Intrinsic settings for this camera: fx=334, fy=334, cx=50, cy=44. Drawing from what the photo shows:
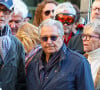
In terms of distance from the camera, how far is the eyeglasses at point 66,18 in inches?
198

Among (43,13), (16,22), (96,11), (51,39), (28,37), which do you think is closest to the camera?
(51,39)

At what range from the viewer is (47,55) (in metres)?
3.52

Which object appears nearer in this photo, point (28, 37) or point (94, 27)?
point (94, 27)

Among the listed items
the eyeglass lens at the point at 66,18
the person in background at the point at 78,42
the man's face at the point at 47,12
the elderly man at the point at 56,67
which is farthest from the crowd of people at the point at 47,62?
the man's face at the point at 47,12

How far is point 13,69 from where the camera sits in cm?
354

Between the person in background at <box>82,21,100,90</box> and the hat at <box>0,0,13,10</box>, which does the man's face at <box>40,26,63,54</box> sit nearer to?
the hat at <box>0,0,13,10</box>

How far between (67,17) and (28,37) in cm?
84

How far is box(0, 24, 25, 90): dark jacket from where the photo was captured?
3.46m

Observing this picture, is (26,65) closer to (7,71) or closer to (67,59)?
(7,71)

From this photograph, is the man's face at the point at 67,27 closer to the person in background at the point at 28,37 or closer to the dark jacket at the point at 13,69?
the person in background at the point at 28,37

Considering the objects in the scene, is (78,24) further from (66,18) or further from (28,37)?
(28,37)

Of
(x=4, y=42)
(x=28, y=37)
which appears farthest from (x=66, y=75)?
(x=28, y=37)

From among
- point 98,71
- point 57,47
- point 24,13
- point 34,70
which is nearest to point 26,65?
point 34,70

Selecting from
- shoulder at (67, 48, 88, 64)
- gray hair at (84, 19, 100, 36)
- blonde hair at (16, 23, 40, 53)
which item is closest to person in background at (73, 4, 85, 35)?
blonde hair at (16, 23, 40, 53)
